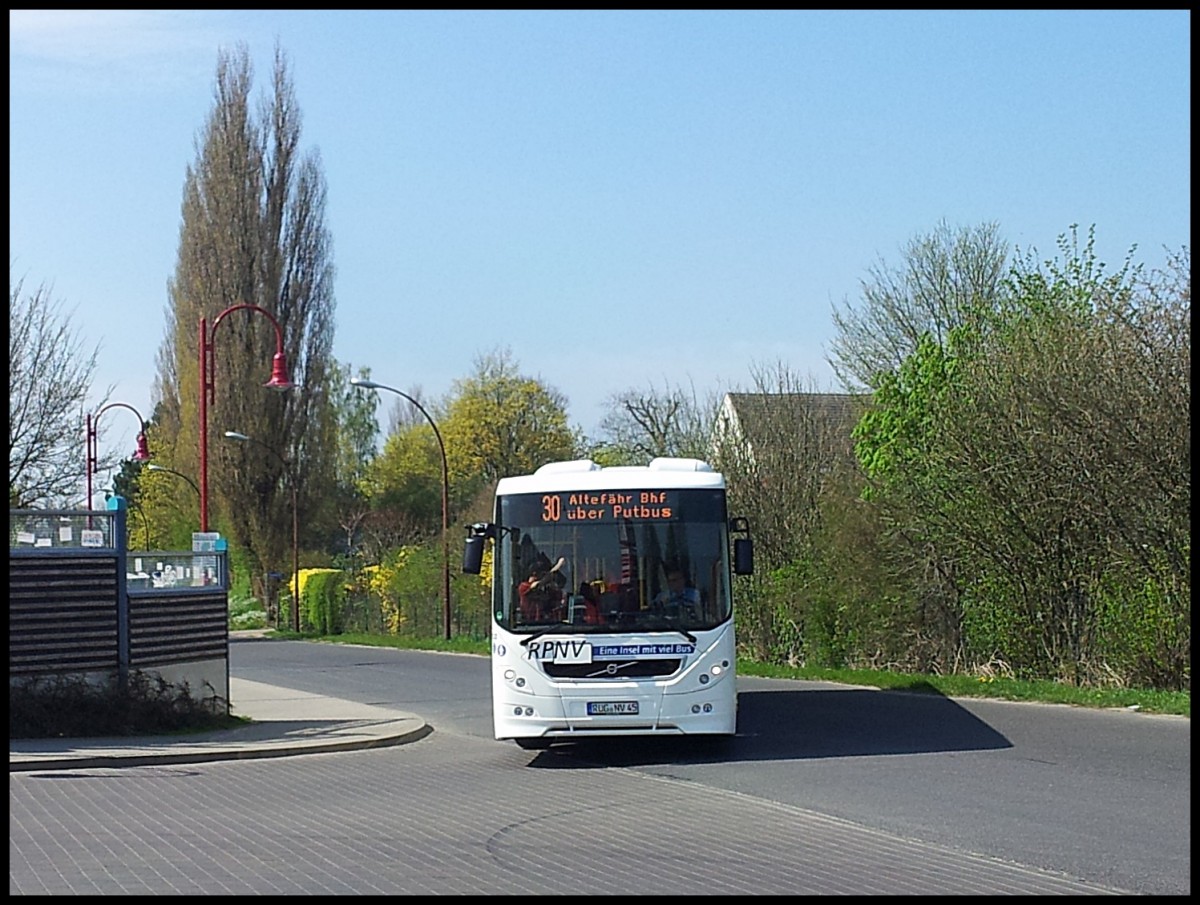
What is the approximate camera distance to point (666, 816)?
1152 cm

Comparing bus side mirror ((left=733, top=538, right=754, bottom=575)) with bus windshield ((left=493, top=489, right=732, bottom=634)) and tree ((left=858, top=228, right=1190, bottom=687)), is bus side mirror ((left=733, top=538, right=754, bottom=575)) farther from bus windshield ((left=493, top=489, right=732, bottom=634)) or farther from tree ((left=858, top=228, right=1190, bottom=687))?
tree ((left=858, top=228, right=1190, bottom=687))

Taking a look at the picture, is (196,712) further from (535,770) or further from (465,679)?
(465,679)

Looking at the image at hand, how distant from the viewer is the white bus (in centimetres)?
1509

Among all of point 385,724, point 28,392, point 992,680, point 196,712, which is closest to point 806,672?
point 992,680

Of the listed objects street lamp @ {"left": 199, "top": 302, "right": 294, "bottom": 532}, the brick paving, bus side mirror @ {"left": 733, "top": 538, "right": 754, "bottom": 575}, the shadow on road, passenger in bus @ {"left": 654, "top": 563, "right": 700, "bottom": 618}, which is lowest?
the shadow on road

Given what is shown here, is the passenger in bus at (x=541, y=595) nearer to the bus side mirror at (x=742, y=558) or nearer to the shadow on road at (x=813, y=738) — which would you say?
the shadow on road at (x=813, y=738)

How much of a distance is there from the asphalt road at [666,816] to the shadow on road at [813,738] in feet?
0.24

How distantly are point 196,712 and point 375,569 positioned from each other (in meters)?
36.3

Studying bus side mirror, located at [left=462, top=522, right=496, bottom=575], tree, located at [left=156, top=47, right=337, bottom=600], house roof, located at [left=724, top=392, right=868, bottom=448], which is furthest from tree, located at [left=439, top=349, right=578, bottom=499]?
bus side mirror, located at [left=462, top=522, right=496, bottom=575]

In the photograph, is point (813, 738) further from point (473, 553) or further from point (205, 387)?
point (205, 387)

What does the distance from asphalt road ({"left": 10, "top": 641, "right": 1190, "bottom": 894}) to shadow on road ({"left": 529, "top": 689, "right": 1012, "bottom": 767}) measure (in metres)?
0.07

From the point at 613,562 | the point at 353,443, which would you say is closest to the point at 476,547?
the point at 613,562

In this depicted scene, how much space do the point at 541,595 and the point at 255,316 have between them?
5140 centimetres

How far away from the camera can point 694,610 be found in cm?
1536
